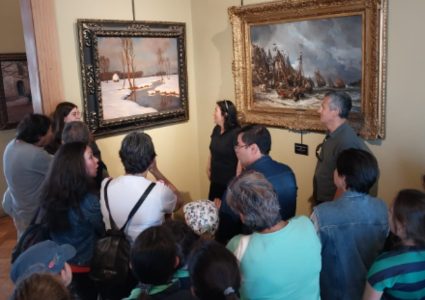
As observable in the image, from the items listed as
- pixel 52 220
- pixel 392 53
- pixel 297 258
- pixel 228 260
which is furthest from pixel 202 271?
pixel 392 53

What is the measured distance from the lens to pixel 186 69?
4.91m

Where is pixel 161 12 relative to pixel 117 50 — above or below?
above

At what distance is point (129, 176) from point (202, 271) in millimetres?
1046

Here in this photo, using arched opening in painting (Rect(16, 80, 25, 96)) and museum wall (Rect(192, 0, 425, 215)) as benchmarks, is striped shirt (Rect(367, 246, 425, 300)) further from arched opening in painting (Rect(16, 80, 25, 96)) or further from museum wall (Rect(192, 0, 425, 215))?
arched opening in painting (Rect(16, 80, 25, 96))

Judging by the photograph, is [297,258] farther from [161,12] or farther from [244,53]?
[161,12]

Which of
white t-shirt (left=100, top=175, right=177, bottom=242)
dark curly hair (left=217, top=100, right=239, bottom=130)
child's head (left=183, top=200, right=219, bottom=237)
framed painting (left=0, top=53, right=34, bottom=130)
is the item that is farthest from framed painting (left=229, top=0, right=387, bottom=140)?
framed painting (left=0, top=53, right=34, bottom=130)

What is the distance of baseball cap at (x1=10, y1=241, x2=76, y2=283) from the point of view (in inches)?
67.9

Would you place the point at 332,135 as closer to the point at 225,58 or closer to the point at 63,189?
the point at 225,58

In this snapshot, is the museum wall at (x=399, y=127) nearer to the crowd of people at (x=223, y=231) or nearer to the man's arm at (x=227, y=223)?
the crowd of people at (x=223, y=231)

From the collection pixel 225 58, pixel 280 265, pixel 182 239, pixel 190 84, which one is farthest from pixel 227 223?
pixel 190 84

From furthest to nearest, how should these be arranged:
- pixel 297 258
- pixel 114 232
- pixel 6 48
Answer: pixel 6 48 < pixel 114 232 < pixel 297 258

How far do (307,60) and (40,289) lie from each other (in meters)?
3.25

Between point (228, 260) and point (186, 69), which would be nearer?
point (228, 260)

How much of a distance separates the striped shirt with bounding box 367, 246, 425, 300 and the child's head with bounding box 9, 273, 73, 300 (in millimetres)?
1405
